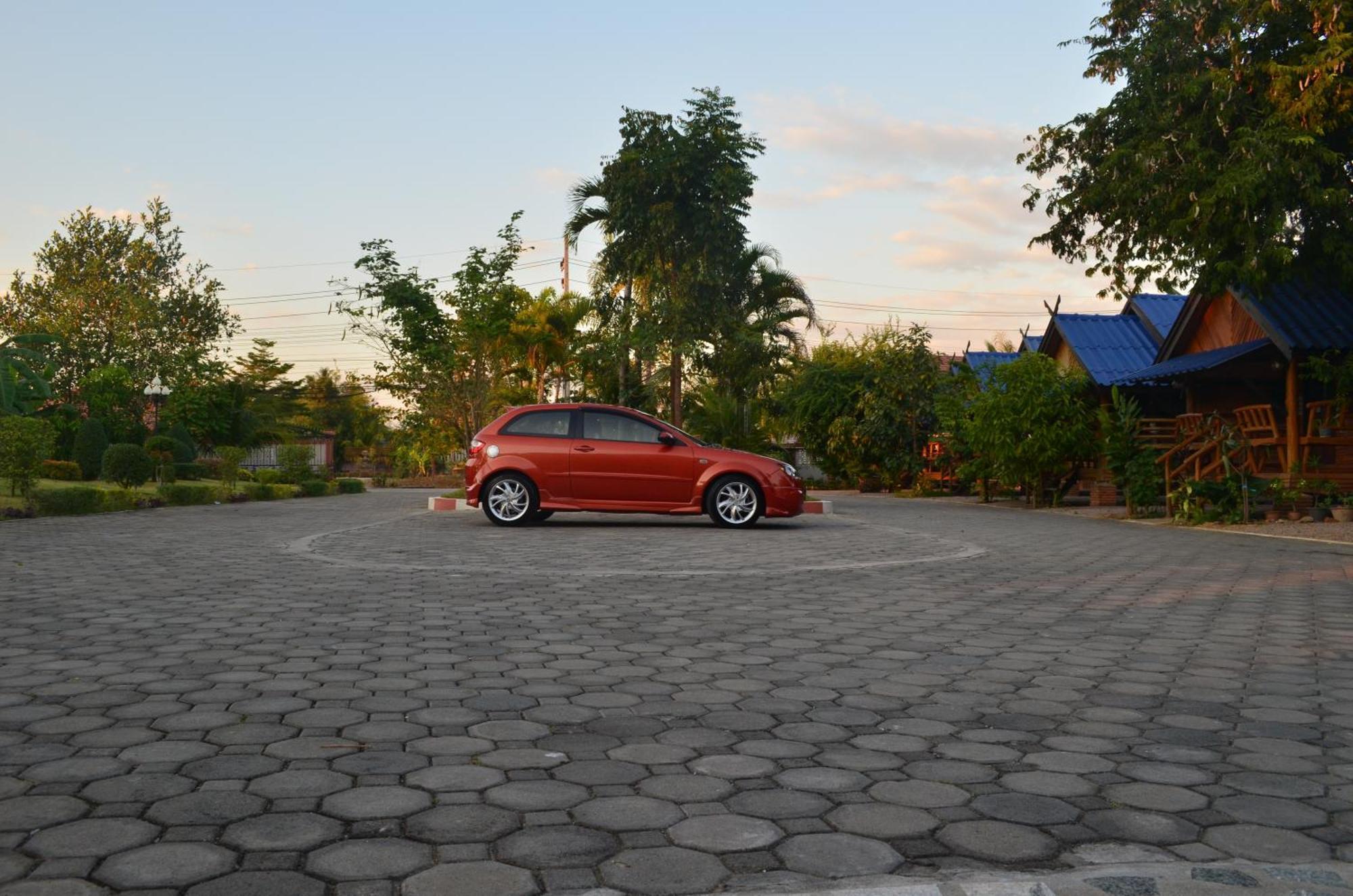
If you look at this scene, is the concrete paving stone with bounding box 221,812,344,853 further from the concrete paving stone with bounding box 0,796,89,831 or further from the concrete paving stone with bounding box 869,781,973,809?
the concrete paving stone with bounding box 869,781,973,809

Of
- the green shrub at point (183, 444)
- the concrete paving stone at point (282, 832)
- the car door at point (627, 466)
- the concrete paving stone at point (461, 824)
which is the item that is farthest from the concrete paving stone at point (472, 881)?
the green shrub at point (183, 444)

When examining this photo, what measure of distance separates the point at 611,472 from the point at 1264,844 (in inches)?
498

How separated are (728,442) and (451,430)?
1267 centimetres

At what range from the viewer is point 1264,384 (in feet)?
76.4

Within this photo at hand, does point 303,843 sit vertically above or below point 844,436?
A: below

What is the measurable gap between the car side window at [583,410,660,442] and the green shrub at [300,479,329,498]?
57.5 feet

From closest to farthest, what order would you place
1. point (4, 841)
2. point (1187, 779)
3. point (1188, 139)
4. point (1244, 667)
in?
1. point (4, 841)
2. point (1187, 779)
3. point (1244, 667)
4. point (1188, 139)

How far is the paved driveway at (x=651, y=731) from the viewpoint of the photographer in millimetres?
2883

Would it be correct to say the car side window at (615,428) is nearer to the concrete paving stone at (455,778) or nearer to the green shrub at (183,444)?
the concrete paving stone at (455,778)

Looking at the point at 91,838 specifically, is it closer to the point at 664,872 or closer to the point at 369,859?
the point at 369,859

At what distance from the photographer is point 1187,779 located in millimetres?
3570

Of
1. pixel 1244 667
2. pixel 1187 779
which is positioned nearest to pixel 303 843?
pixel 1187 779

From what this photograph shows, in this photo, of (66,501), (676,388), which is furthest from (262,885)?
(676,388)

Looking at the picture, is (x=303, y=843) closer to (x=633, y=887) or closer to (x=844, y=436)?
(x=633, y=887)
